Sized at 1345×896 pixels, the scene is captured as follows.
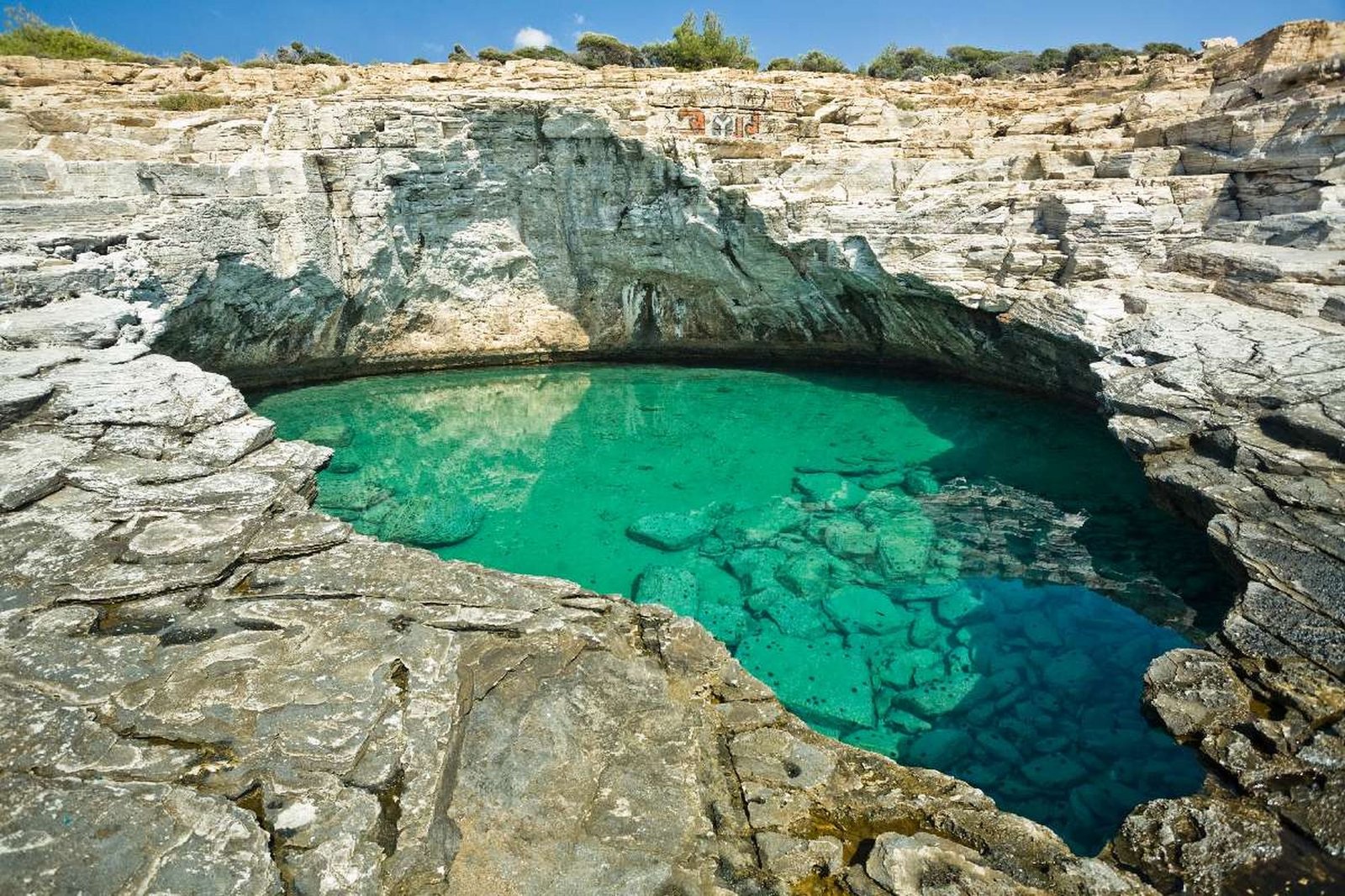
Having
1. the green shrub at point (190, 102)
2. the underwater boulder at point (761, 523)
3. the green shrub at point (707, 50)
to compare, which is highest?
the green shrub at point (707, 50)

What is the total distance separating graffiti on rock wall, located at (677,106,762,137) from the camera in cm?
1265

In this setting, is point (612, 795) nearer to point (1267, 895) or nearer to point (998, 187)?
point (1267, 895)

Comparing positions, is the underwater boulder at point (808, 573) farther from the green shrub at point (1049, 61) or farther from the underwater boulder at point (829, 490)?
the green shrub at point (1049, 61)

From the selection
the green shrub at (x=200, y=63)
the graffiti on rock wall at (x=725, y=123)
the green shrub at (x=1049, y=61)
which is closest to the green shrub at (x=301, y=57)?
the green shrub at (x=200, y=63)

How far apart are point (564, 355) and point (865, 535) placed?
8.82m

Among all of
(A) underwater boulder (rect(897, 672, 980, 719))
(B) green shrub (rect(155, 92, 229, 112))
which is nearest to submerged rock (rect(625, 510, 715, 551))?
(A) underwater boulder (rect(897, 672, 980, 719))

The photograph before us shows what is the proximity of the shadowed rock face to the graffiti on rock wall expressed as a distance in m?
0.06

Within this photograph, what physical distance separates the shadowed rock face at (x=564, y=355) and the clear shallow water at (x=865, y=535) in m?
1.25

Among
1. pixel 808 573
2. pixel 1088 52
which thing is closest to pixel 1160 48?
pixel 1088 52

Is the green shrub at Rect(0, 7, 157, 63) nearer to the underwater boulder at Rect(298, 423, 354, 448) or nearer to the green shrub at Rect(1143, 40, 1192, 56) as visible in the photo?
the underwater boulder at Rect(298, 423, 354, 448)

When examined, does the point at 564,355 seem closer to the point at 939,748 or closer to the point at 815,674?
the point at 815,674

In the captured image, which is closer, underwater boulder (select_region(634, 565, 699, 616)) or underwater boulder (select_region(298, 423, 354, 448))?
underwater boulder (select_region(634, 565, 699, 616))

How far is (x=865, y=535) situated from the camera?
316 inches

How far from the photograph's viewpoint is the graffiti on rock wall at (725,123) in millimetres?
12648
